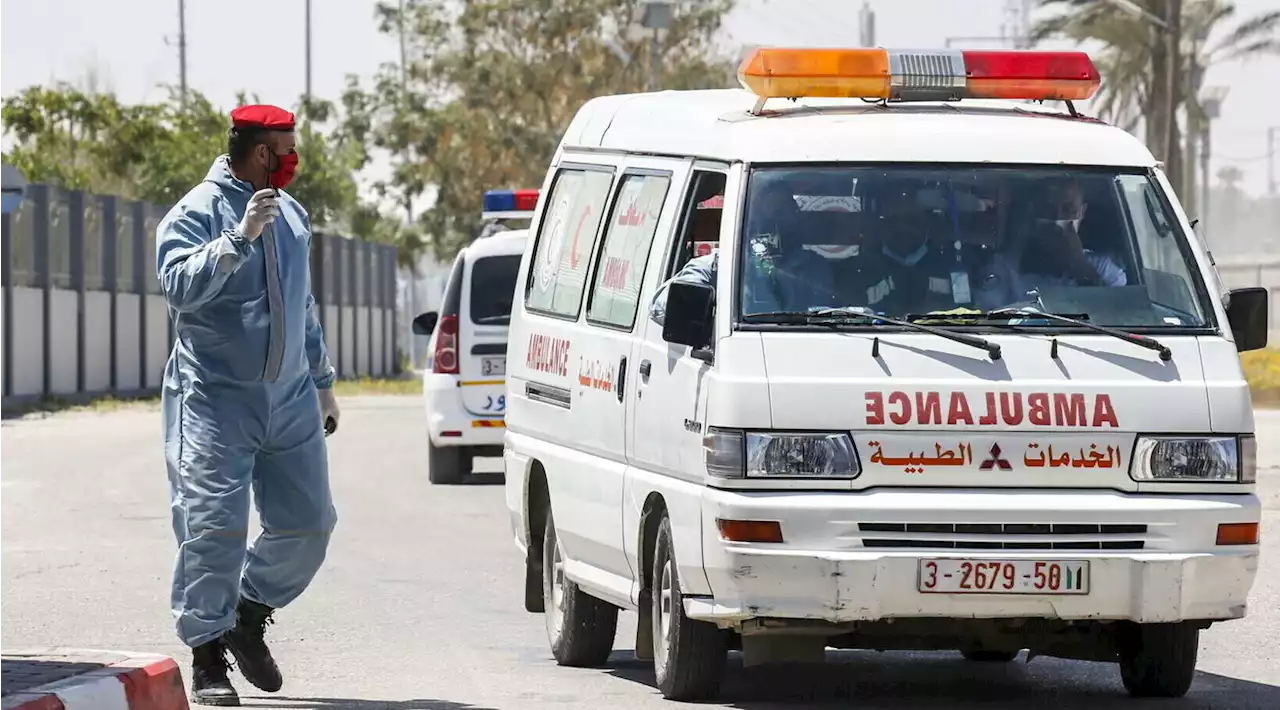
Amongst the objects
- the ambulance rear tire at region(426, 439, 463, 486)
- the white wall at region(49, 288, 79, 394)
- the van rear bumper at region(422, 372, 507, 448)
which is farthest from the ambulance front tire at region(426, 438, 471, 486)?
the white wall at region(49, 288, 79, 394)

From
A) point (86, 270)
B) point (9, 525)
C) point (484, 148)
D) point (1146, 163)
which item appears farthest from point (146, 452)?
point (484, 148)

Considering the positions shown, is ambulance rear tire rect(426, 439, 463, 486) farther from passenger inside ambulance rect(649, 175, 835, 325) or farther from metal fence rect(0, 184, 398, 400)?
metal fence rect(0, 184, 398, 400)

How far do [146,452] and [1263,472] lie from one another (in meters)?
10.3

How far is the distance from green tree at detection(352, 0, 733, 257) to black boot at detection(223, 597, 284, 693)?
55.7 m

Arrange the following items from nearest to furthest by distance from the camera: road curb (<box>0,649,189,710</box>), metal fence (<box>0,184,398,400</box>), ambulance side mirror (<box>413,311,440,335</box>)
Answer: road curb (<box>0,649,189,710</box>), ambulance side mirror (<box>413,311,440,335</box>), metal fence (<box>0,184,398,400</box>)

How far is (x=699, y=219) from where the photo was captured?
927 cm

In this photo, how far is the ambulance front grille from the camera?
821 cm

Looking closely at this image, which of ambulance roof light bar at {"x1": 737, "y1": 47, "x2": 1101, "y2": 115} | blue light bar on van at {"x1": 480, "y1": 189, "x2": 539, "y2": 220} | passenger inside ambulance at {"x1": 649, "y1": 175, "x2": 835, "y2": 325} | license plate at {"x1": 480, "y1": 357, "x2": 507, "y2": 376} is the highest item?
ambulance roof light bar at {"x1": 737, "y1": 47, "x2": 1101, "y2": 115}

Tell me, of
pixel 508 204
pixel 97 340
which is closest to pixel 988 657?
pixel 508 204

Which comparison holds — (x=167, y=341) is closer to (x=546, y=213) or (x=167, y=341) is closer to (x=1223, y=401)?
(x=546, y=213)

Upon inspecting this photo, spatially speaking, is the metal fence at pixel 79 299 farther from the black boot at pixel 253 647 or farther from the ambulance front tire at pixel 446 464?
the black boot at pixel 253 647

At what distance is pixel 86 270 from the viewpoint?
136ft

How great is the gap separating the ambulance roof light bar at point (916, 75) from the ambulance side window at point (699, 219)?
281 mm

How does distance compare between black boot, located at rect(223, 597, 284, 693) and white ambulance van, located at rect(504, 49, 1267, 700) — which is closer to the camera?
white ambulance van, located at rect(504, 49, 1267, 700)
